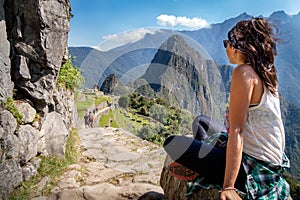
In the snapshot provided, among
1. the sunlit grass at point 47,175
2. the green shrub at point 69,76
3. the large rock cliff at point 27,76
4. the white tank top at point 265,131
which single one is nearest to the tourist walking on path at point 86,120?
the green shrub at point 69,76

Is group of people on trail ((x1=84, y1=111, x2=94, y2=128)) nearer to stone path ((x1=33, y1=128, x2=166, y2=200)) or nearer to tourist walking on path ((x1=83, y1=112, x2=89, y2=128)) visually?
tourist walking on path ((x1=83, y1=112, x2=89, y2=128))

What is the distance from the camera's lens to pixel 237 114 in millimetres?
1310

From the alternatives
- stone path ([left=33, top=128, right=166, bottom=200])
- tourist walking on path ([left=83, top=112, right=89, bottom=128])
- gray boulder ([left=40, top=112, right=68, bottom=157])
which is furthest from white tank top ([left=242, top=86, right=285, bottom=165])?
tourist walking on path ([left=83, top=112, right=89, bottom=128])

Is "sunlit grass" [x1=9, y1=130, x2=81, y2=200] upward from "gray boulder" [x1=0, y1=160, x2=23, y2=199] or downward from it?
downward

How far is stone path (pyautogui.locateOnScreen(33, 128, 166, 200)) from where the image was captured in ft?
8.43

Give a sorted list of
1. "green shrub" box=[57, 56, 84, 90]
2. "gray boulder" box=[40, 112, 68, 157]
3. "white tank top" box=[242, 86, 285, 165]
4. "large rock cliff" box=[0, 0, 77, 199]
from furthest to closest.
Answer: "green shrub" box=[57, 56, 84, 90] < "gray boulder" box=[40, 112, 68, 157] < "large rock cliff" box=[0, 0, 77, 199] < "white tank top" box=[242, 86, 285, 165]

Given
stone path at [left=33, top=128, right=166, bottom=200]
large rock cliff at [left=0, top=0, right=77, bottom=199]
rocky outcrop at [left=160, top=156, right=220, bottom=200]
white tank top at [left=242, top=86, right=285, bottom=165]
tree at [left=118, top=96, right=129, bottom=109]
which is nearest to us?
white tank top at [left=242, top=86, right=285, bottom=165]

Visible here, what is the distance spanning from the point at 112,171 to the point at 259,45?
336cm

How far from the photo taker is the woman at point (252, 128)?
4.29ft

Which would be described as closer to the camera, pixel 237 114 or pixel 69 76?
pixel 237 114

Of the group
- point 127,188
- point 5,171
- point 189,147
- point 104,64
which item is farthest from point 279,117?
point 104,64

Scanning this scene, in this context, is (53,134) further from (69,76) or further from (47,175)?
(69,76)

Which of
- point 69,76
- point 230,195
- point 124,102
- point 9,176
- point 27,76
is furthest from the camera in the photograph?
point 124,102

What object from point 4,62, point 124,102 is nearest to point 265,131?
point 4,62
